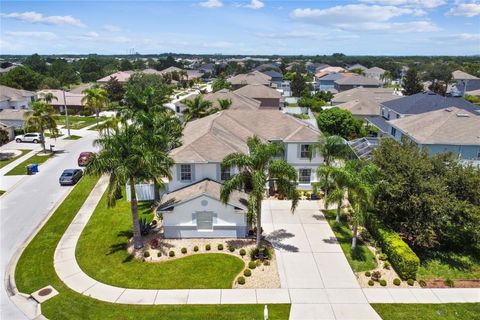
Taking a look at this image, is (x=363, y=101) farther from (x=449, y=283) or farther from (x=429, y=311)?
(x=429, y=311)

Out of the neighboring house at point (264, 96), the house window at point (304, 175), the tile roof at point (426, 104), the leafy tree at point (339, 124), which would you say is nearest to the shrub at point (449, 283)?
the house window at point (304, 175)

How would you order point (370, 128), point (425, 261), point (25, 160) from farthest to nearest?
point (370, 128)
point (25, 160)
point (425, 261)

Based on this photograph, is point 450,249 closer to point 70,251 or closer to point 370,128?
point 70,251

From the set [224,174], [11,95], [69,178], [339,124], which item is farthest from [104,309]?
[11,95]

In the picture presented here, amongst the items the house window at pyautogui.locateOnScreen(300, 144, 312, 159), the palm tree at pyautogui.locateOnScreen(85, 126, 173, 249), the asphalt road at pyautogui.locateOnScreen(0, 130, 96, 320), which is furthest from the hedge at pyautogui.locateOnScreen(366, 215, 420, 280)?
the asphalt road at pyautogui.locateOnScreen(0, 130, 96, 320)

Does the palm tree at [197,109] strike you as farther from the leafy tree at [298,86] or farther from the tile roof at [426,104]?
the leafy tree at [298,86]

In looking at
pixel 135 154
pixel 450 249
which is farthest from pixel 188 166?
pixel 450 249
